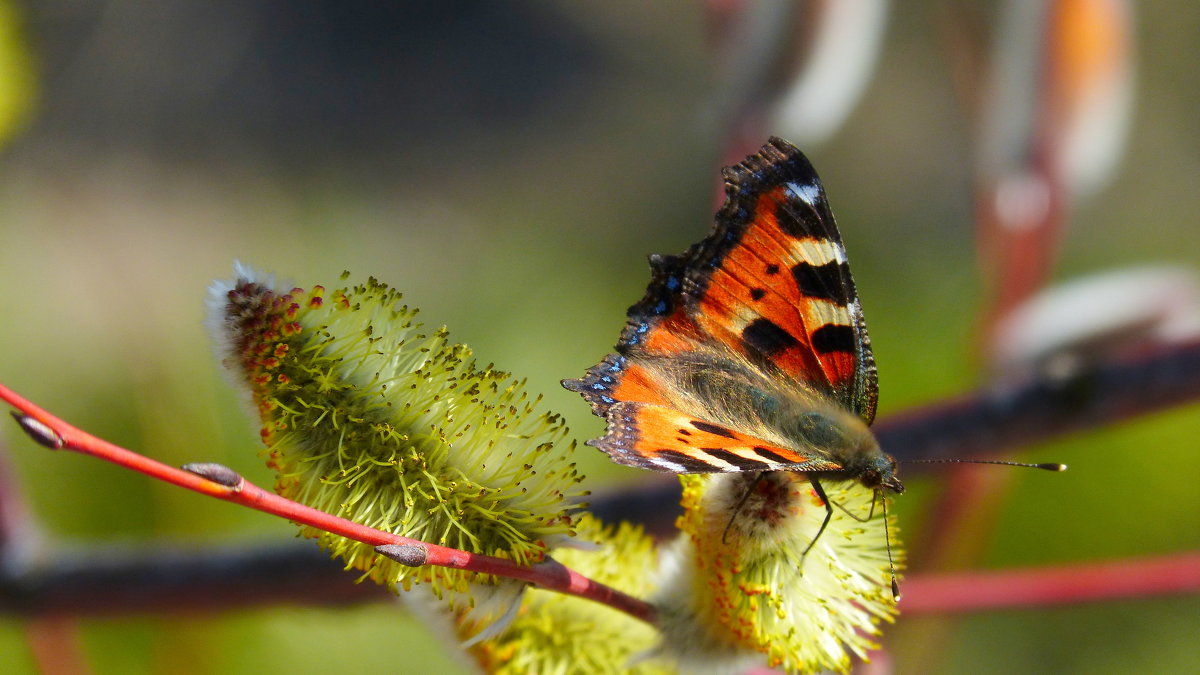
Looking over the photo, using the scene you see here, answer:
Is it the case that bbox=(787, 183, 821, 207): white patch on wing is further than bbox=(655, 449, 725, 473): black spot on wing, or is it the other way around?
bbox=(787, 183, 821, 207): white patch on wing

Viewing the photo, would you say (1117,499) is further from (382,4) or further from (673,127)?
(382,4)

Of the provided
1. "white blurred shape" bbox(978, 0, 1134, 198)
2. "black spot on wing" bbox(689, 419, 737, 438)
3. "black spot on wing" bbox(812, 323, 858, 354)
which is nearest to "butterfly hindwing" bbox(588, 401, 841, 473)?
"black spot on wing" bbox(689, 419, 737, 438)

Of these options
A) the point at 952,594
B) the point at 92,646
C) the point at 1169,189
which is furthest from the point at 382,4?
the point at 952,594

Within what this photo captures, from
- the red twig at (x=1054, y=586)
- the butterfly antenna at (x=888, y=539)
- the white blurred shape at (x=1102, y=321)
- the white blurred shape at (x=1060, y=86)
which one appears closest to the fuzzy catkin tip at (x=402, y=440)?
the butterfly antenna at (x=888, y=539)

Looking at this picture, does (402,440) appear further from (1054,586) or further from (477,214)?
(477,214)

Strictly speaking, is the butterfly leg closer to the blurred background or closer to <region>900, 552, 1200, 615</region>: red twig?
<region>900, 552, 1200, 615</region>: red twig

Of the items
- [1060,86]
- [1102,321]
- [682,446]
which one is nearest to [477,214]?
[1060,86]

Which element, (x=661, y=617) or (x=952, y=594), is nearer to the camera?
(x=661, y=617)
